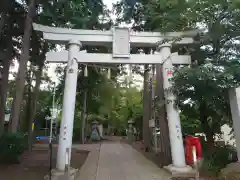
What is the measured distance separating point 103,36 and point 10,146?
573 centimetres

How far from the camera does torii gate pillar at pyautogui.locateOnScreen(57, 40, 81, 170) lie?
7352mm

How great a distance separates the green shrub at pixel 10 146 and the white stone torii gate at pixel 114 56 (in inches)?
102

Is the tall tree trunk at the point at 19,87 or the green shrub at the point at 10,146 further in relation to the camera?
the tall tree trunk at the point at 19,87

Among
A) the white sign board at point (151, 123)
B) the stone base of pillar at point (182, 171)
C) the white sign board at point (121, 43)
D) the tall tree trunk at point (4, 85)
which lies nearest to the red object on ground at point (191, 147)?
the stone base of pillar at point (182, 171)

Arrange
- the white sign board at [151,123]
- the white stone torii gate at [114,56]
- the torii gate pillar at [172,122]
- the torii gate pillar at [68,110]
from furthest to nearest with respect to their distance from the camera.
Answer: the white sign board at [151,123]
the white stone torii gate at [114,56]
the torii gate pillar at [172,122]
the torii gate pillar at [68,110]

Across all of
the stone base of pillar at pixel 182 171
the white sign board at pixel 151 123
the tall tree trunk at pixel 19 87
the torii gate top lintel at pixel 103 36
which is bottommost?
the stone base of pillar at pixel 182 171

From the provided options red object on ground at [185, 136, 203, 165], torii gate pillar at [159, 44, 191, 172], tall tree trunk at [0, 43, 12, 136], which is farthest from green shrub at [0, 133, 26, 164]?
red object on ground at [185, 136, 203, 165]

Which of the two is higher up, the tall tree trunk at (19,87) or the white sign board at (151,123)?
the tall tree trunk at (19,87)

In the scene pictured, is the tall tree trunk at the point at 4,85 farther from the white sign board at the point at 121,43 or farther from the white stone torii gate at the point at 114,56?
the white sign board at the point at 121,43

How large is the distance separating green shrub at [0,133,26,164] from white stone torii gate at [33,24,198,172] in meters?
2.60

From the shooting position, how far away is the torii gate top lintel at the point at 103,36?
845 cm

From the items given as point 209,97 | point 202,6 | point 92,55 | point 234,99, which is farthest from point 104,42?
point 234,99

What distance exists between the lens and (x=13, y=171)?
806 cm

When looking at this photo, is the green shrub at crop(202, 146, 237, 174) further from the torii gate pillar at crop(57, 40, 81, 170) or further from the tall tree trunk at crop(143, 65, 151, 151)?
the tall tree trunk at crop(143, 65, 151, 151)
